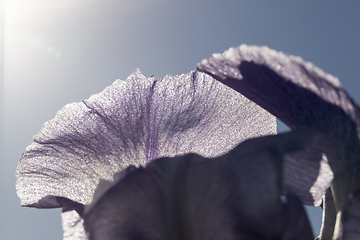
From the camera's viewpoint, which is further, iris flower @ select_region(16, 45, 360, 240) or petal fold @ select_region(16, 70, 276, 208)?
petal fold @ select_region(16, 70, 276, 208)

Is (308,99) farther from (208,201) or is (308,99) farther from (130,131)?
(130,131)

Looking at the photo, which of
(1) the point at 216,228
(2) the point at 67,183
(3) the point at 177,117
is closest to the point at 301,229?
(1) the point at 216,228

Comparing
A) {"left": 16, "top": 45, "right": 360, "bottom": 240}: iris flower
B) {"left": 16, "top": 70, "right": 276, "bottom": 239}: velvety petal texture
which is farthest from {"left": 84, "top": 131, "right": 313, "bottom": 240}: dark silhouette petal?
{"left": 16, "top": 70, "right": 276, "bottom": 239}: velvety petal texture

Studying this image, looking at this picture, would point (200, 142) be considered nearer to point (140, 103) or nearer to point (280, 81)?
point (140, 103)

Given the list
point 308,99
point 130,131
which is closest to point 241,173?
point 308,99

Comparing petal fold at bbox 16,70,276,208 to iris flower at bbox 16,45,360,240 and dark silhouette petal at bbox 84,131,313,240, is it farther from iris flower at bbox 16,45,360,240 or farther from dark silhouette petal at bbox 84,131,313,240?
dark silhouette petal at bbox 84,131,313,240
